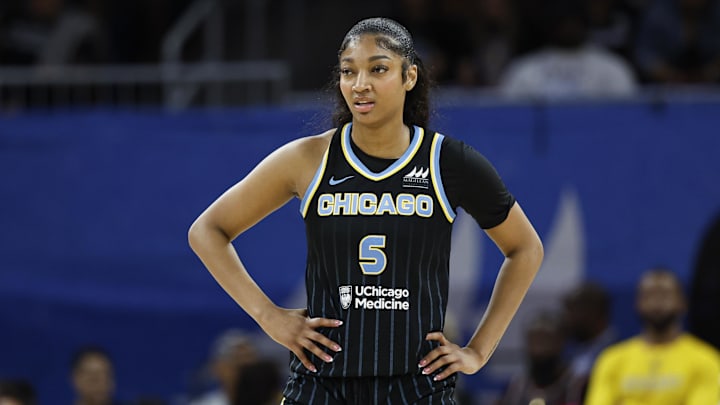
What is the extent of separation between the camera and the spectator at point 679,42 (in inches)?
466

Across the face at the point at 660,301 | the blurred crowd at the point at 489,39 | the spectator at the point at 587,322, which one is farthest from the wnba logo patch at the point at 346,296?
the blurred crowd at the point at 489,39

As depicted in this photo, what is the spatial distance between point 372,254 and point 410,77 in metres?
0.71

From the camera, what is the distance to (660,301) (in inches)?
382

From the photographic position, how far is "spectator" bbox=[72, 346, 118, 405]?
1045cm

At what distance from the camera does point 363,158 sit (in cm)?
538

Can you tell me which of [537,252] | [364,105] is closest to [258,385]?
[537,252]

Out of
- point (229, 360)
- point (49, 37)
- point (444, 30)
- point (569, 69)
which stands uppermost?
point (49, 37)

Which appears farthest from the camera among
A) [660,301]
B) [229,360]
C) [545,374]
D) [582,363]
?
[229,360]

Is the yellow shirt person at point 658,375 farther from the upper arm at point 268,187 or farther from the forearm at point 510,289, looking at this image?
the upper arm at point 268,187

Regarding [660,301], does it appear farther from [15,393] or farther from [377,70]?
[377,70]

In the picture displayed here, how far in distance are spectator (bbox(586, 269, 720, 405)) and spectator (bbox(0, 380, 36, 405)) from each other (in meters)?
3.73

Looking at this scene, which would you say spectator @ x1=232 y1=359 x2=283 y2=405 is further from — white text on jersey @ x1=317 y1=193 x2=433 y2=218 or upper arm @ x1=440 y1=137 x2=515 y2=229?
white text on jersey @ x1=317 y1=193 x2=433 y2=218

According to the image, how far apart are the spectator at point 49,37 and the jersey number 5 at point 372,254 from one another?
8.59 m

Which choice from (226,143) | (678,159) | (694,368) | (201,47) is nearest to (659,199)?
(678,159)
